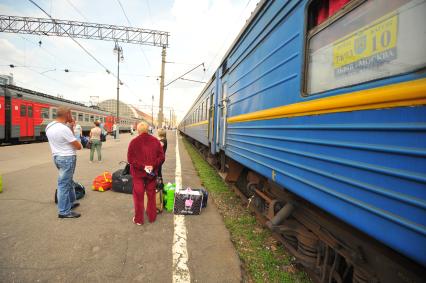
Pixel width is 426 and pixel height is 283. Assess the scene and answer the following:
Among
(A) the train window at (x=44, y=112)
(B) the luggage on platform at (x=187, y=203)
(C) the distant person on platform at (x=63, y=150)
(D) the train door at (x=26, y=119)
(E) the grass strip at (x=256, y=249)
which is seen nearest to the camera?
(E) the grass strip at (x=256, y=249)

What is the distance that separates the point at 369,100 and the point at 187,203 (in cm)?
357

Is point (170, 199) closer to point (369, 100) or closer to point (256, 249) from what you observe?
point (256, 249)

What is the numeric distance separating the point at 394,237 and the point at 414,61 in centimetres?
89

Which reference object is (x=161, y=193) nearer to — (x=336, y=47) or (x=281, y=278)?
(x=281, y=278)

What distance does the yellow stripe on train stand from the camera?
121cm

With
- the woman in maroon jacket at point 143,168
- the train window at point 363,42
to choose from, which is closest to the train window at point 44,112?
the woman in maroon jacket at point 143,168

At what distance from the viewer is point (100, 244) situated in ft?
10.7

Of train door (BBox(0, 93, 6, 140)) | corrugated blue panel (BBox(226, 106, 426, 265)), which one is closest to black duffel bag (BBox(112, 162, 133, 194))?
corrugated blue panel (BBox(226, 106, 426, 265))

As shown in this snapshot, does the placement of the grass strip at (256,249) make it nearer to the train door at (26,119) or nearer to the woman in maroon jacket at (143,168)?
the woman in maroon jacket at (143,168)

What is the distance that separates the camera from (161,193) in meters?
4.55

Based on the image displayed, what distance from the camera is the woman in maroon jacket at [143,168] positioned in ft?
13.0

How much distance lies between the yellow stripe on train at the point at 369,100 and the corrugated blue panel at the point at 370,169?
0.04 metres

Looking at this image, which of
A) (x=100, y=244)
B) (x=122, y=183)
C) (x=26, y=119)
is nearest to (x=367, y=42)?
(x=100, y=244)

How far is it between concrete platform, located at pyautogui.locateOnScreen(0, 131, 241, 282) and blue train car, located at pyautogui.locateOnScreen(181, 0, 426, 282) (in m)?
1.30
